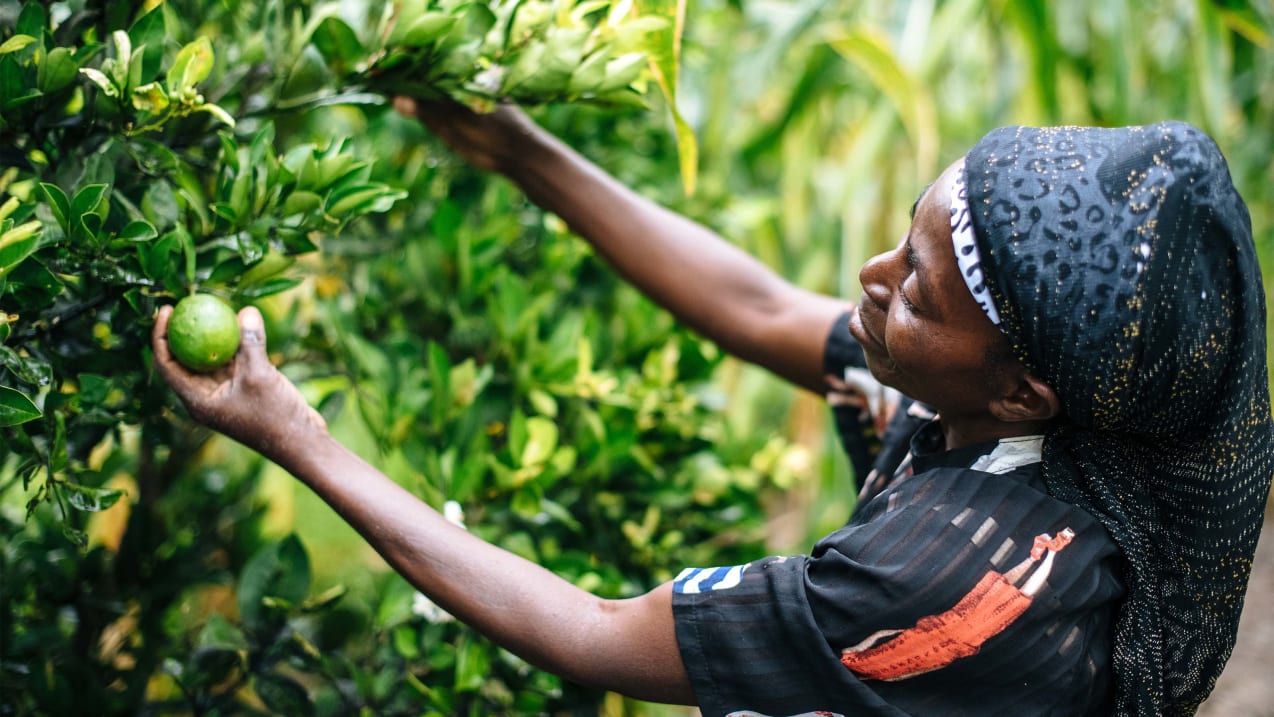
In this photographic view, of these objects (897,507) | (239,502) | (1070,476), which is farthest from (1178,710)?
(239,502)

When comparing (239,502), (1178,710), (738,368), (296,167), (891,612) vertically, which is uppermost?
(296,167)

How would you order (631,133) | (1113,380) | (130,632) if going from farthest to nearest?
(631,133), (130,632), (1113,380)

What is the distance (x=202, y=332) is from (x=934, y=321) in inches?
27.3

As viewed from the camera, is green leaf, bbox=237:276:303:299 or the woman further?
green leaf, bbox=237:276:303:299

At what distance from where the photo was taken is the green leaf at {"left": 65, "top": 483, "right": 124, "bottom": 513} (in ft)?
3.16

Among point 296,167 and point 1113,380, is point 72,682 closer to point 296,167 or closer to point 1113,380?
point 296,167

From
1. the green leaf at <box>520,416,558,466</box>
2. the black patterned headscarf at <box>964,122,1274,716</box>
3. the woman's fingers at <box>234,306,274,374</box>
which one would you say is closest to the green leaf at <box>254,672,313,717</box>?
the green leaf at <box>520,416,558,466</box>

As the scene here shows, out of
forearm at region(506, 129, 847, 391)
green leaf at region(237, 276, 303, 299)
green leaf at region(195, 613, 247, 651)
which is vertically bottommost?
green leaf at region(195, 613, 247, 651)

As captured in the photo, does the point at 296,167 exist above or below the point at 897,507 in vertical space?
above

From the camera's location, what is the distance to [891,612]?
3.07ft

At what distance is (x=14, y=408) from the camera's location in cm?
86

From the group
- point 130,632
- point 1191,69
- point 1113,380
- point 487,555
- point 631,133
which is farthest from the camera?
point 1191,69

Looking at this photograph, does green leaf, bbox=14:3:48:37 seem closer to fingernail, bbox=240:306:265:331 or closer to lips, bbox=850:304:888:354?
fingernail, bbox=240:306:265:331

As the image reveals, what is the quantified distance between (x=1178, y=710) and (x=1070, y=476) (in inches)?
12.1
